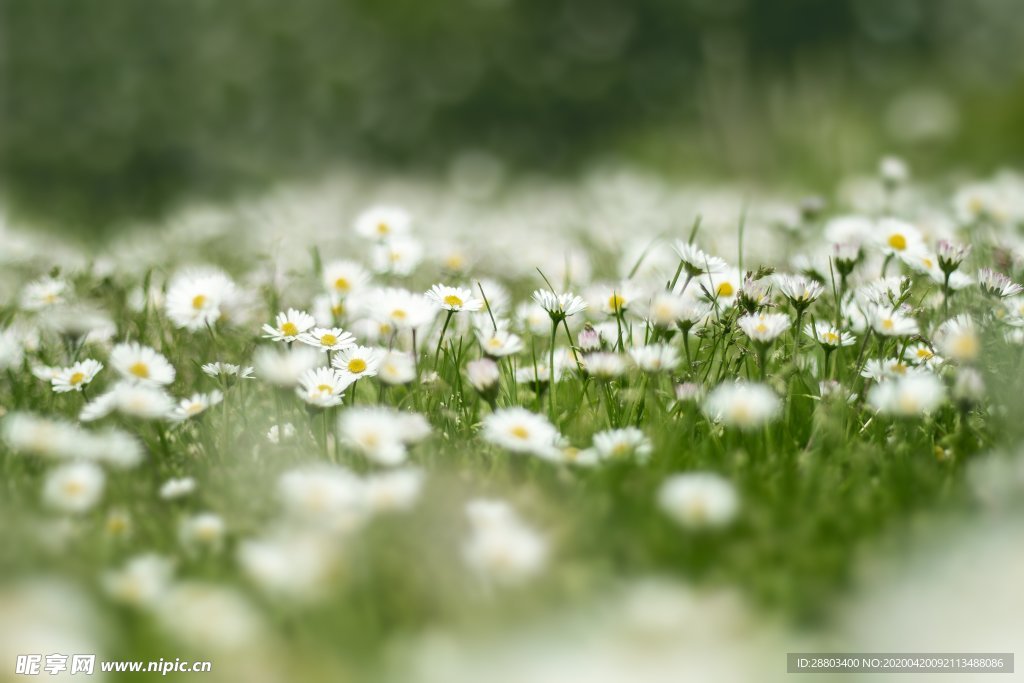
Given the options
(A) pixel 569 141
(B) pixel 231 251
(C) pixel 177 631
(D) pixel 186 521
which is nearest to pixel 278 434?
(D) pixel 186 521

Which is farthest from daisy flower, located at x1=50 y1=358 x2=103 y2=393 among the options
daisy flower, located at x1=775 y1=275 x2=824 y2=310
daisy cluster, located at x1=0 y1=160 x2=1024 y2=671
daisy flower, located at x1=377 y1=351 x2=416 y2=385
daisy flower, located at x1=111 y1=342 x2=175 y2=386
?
daisy flower, located at x1=775 y1=275 x2=824 y2=310

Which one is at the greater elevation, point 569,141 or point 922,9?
point 922,9

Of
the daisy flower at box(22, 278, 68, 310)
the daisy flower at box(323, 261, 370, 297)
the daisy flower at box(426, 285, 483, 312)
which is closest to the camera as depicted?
the daisy flower at box(426, 285, 483, 312)

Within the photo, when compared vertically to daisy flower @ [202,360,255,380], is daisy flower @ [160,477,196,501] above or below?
below

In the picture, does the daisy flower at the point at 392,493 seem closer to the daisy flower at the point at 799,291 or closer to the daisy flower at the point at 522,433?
the daisy flower at the point at 522,433

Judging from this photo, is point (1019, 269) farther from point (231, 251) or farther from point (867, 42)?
point (867, 42)

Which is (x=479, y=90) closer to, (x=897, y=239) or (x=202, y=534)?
(x=897, y=239)

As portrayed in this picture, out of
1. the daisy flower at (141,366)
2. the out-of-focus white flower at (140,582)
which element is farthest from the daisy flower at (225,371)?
the out-of-focus white flower at (140,582)

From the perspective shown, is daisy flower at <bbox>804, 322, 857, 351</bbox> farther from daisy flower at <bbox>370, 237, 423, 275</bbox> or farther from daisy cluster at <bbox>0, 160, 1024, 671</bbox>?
daisy flower at <bbox>370, 237, 423, 275</bbox>
